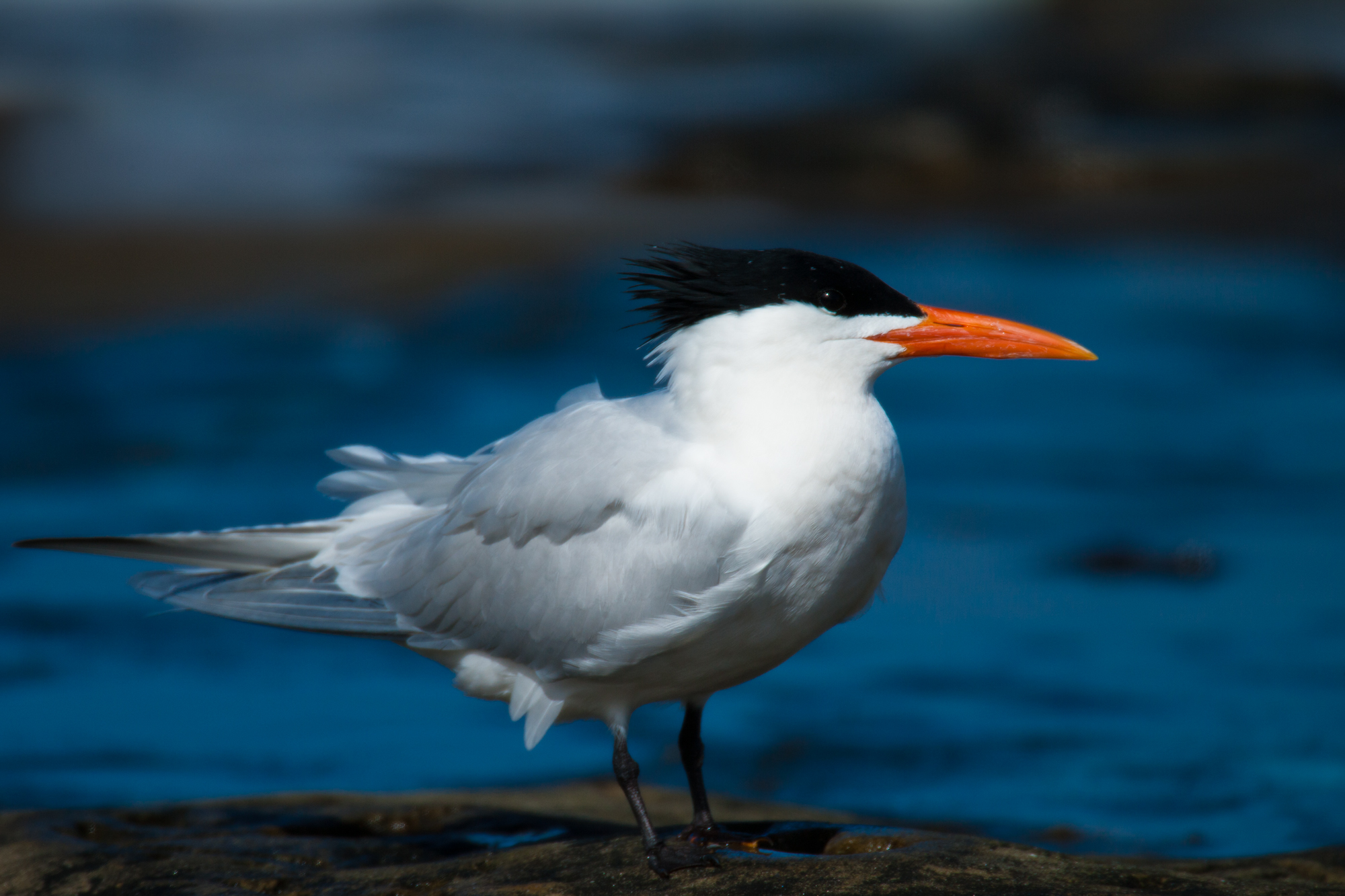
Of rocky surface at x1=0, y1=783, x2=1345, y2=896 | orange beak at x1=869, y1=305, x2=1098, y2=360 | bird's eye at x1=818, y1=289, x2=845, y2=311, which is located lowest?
rocky surface at x1=0, y1=783, x2=1345, y2=896

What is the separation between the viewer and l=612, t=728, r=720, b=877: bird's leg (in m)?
3.81

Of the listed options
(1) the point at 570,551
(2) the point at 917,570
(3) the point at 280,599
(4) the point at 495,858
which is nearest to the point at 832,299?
(1) the point at 570,551

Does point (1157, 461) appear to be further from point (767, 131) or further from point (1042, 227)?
point (767, 131)

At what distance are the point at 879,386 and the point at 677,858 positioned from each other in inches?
387

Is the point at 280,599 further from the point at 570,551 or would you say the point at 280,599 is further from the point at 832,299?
the point at 832,299

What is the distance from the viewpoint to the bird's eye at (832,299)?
3.91m

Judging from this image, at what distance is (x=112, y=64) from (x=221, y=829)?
80.1 ft

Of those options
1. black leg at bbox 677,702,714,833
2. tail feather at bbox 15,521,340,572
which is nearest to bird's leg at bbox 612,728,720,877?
black leg at bbox 677,702,714,833

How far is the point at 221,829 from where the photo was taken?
487cm

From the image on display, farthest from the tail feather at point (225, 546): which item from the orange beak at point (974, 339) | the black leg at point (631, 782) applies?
the orange beak at point (974, 339)

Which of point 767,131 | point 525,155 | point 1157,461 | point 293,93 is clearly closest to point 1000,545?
point 1157,461

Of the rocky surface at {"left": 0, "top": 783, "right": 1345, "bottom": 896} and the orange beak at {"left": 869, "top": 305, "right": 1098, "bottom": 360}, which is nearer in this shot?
the rocky surface at {"left": 0, "top": 783, "right": 1345, "bottom": 896}

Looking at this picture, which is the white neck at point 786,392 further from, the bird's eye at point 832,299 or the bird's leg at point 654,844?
the bird's leg at point 654,844

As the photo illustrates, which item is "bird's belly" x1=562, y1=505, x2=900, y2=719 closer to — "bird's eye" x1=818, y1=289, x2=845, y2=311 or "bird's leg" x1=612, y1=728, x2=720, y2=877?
"bird's leg" x1=612, y1=728, x2=720, y2=877
